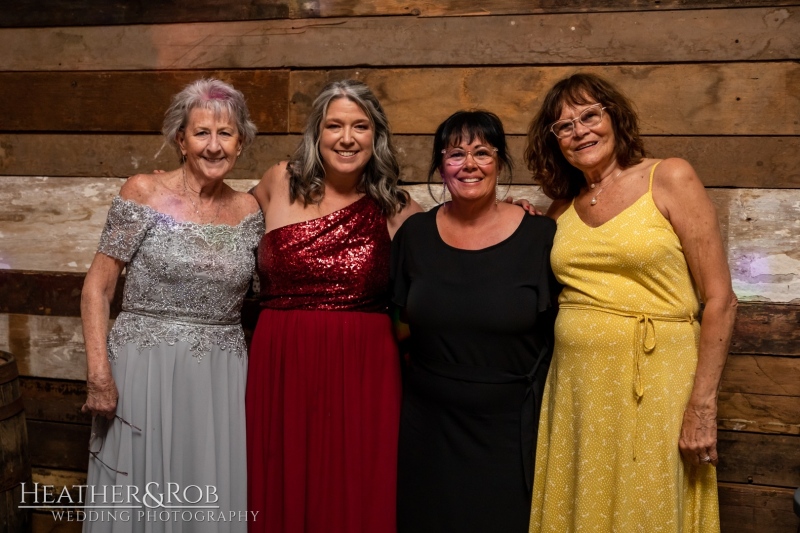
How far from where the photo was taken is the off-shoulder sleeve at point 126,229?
2.16 meters

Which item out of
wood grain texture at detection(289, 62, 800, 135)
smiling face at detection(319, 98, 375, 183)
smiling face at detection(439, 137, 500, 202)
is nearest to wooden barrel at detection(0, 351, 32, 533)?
smiling face at detection(319, 98, 375, 183)

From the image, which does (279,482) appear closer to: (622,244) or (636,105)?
(622,244)

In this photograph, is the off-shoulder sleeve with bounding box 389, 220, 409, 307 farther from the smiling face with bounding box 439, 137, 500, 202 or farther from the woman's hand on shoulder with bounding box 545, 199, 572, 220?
the woman's hand on shoulder with bounding box 545, 199, 572, 220

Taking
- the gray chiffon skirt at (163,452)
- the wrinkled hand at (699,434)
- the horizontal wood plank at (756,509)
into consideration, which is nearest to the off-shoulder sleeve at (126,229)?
the gray chiffon skirt at (163,452)

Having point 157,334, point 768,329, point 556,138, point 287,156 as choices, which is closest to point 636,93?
point 556,138

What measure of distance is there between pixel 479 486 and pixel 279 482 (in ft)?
2.00

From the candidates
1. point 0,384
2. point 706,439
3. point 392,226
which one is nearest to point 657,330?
point 706,439

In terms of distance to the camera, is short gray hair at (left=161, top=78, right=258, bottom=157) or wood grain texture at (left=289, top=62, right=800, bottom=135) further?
wood grain texture at (left=289, top=62, right=800, bottom=135)

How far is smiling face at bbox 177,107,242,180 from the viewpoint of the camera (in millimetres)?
2213

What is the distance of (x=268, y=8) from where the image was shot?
279cm

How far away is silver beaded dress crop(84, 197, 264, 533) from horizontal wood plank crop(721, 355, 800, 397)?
1.65 m

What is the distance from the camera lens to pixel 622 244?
1.94 metres

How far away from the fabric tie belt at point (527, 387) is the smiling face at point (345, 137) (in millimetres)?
705

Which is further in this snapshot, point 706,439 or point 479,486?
point 479,486
